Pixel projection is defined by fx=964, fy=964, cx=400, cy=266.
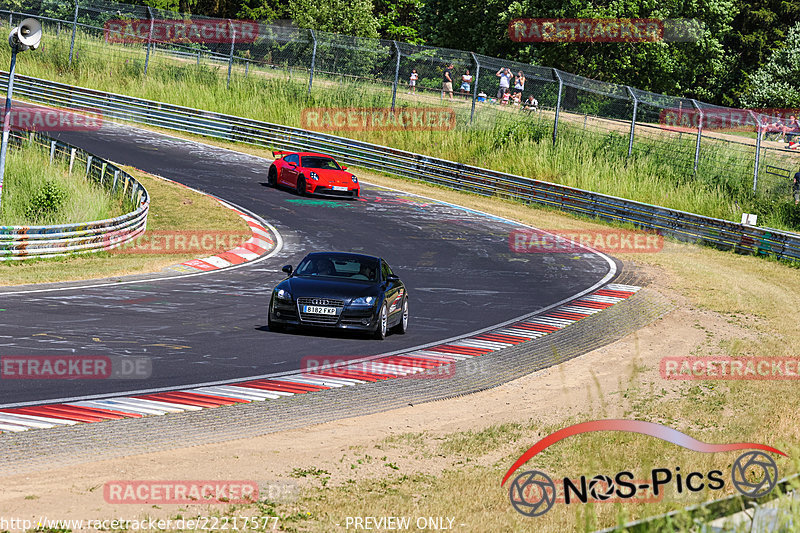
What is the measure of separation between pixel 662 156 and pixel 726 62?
119ft

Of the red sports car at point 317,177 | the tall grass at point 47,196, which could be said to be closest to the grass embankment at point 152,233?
the tall grass at point 47,196

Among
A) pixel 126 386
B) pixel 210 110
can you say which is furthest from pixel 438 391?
pixel 210 110

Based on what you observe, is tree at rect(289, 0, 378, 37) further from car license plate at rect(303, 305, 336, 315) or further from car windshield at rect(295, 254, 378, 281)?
car license plate at rect(303, 305, 336, 315)

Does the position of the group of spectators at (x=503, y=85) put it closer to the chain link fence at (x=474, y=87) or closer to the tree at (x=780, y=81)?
the chain link fence at (x=474, y=87)

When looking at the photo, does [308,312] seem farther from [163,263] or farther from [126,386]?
[163,263]

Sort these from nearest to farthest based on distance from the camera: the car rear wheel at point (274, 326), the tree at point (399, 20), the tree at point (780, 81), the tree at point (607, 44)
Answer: the car rear wheel at point (274, 326), the tree at point (607, 44), the tree at point (780, 81), the tree at point (399, 20)

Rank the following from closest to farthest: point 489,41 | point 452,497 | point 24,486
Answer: point 24,486 → point 452,497 → point 489,41

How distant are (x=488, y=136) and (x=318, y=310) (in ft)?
81.1

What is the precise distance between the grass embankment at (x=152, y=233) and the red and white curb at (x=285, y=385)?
24.1ft

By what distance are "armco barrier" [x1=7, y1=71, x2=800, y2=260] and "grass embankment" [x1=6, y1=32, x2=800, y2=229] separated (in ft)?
5.40

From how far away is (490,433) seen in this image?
10055 millimetres

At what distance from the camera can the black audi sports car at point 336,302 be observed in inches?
554

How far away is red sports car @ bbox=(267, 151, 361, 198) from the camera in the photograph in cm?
3066

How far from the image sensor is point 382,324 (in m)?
14.4
